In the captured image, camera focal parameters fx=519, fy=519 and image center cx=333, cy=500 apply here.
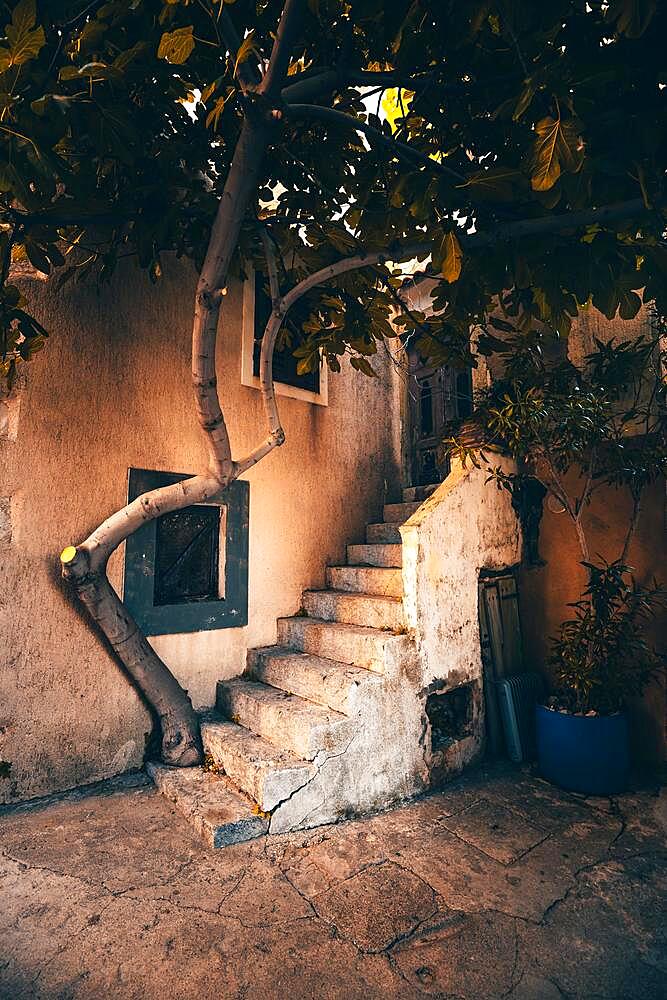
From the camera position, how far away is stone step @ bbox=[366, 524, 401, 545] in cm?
553

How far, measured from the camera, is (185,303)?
15.3 ft

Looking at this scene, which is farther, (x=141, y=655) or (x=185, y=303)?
(x=185, y=303)

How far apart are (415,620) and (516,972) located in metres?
2.12

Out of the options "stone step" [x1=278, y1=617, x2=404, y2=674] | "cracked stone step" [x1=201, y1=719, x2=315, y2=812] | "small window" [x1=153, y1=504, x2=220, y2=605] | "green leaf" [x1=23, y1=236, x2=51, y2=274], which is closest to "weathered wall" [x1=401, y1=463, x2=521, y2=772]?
"stone step" [x1=278, y1=617, x2=404, y2=674]

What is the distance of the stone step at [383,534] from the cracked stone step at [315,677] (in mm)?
1581

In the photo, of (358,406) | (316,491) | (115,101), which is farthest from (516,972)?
(358,406)

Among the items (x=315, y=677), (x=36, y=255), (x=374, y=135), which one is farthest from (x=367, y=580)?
(x=36, y=255)

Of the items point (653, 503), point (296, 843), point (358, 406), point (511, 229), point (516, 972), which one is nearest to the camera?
point (516, 972)

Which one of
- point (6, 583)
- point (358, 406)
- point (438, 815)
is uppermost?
point (358, 406)

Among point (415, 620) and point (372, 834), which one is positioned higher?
point (415, 620)

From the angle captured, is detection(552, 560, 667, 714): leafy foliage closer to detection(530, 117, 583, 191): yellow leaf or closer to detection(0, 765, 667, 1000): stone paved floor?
detection(0, 765, 667, 1000): stone paved floor

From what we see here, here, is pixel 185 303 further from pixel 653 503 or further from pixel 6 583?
pixel 653 503

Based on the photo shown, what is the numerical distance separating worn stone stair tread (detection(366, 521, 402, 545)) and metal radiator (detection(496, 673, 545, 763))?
1712 millimetres

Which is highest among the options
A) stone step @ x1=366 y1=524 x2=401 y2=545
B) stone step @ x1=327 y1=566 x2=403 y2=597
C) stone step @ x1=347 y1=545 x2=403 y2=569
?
stone step @ x1=366 y1=524 x2=401 y2=545
